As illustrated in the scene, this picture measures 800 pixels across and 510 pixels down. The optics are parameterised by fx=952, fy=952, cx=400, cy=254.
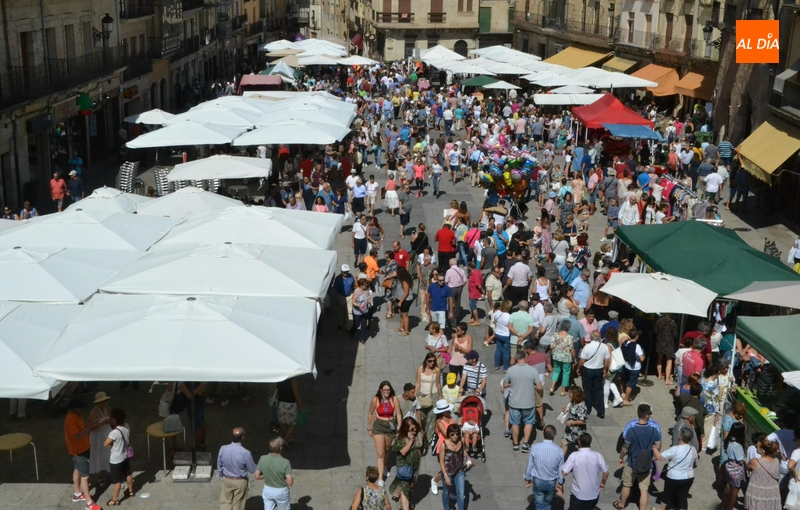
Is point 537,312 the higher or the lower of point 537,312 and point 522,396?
the higher

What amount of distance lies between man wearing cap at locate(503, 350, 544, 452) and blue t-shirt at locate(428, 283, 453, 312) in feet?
10.8

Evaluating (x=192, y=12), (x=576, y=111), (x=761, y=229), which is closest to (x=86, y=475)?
(x=761, y=229)

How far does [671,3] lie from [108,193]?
30756mm

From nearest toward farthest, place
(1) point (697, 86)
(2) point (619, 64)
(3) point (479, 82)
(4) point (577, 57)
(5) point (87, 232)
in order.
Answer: (5) point (87, 232), (1) point (697, 86), (3) point (479, 82), (2) point (619, 64), (4) point (577, 57)

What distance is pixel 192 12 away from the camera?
48312mm

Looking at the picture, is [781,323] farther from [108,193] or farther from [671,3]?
[671,3]

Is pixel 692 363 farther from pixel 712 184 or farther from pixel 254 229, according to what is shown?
pixel 712 184

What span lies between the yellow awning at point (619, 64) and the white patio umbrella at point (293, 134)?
23.7 metres

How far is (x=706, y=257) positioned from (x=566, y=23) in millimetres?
42179

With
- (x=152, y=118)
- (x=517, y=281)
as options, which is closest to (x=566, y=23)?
(x=152, y=118)

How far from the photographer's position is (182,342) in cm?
988

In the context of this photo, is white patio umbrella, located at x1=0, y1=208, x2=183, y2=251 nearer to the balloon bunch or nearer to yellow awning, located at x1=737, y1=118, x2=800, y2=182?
the balloon bunch

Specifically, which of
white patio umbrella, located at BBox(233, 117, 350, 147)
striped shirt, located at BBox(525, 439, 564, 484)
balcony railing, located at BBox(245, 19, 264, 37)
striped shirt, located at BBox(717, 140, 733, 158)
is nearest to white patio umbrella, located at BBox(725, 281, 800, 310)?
striped shirt, located at BBox(525, 439, 564, 484)

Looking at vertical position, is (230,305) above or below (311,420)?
above
